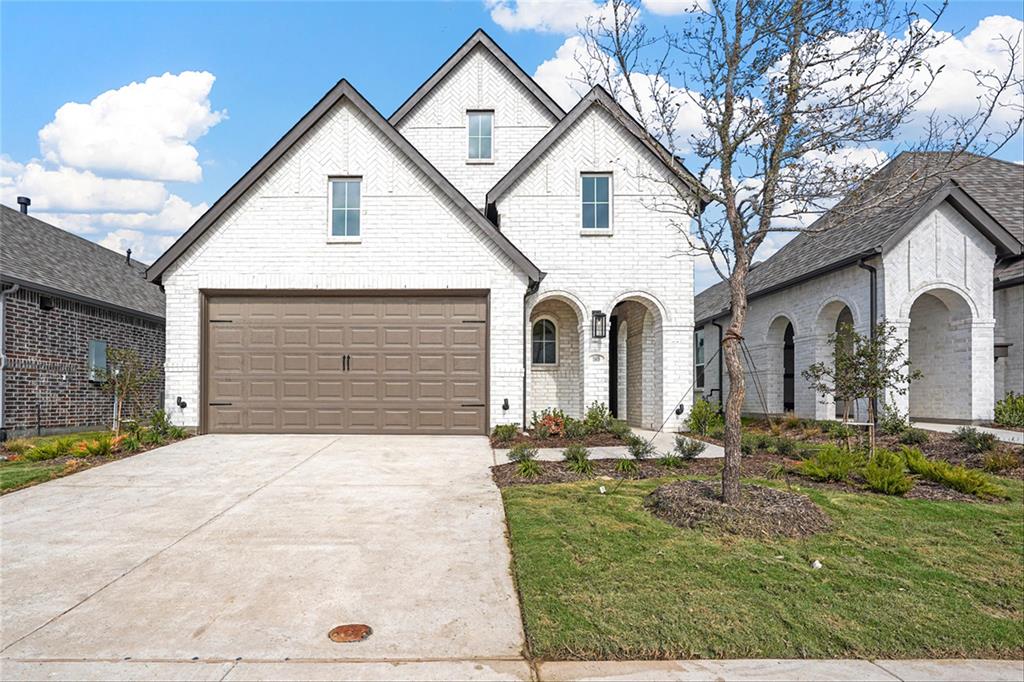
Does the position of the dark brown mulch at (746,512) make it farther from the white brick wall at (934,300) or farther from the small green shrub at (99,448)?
the white brick wall at (934,300)

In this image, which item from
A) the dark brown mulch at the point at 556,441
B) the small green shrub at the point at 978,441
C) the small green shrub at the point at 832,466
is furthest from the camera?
the dark brown mulch at the point at 556,441

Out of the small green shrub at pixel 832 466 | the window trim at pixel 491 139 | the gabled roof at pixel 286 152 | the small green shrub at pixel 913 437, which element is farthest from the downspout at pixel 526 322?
the small green shrub at pixel 913 437

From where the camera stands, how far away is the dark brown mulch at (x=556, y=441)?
11.5 meters

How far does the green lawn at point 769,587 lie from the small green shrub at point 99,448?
7.41 meters

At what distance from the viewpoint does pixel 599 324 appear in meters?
14.3

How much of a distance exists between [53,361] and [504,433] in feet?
38.0

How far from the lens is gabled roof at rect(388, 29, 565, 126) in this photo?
1734 cm

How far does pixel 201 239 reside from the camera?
41.8 feet

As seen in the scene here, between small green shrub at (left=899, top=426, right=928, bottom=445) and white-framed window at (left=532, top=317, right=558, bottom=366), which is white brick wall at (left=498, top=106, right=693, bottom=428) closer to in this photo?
white-framed window at (left=532, top=317, right=558, bottom=366)

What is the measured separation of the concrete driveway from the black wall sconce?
685cm

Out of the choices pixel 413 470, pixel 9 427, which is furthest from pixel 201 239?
pixel 413 470

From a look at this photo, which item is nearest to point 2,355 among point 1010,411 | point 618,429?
point 618,429

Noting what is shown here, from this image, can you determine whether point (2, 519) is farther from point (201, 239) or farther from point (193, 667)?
point (201, 239)

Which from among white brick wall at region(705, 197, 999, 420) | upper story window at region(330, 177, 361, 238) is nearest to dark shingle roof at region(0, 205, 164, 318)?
upper story window at region(330, 177, 361, 238)
